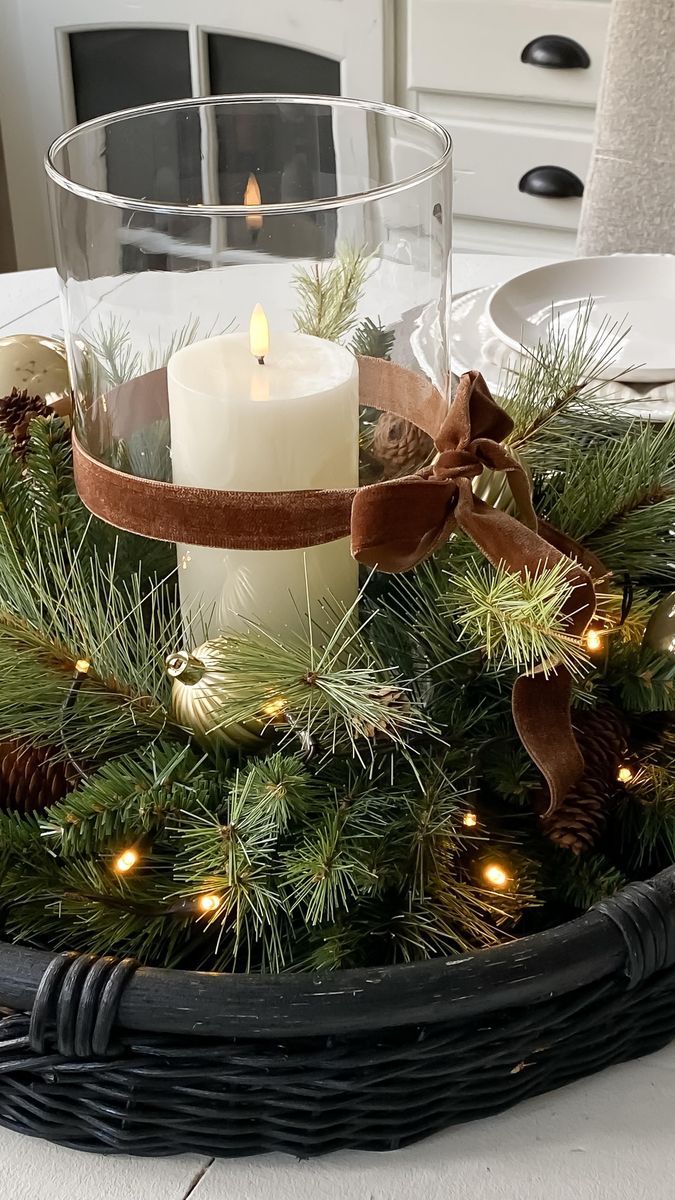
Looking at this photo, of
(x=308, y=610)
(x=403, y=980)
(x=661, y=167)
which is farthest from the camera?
(x=661, y=167)

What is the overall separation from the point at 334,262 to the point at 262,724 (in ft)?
0.59

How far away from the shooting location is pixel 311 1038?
389mm

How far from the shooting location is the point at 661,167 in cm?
127

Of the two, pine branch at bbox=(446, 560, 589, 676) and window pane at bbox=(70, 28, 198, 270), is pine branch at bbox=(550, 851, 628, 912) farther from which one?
window pane at bbox=(70, 28, 198, 270)

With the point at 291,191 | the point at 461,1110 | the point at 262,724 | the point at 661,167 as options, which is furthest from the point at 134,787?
the point at 661,167

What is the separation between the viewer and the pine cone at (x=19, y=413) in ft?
1.97

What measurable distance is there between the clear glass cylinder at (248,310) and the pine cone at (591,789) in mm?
113

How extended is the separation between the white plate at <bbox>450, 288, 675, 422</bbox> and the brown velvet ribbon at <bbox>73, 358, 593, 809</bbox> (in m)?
0.23

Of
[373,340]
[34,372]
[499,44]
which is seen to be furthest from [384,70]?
[373,340]

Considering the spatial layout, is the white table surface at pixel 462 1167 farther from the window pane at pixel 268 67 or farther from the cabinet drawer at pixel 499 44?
the window pane at pixel 268 67

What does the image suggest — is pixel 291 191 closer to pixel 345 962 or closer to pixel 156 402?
pixel 156 402

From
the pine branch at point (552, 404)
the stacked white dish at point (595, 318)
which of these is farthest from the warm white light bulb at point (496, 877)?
the stacked white dish at point (595, 318)

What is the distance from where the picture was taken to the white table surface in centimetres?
40

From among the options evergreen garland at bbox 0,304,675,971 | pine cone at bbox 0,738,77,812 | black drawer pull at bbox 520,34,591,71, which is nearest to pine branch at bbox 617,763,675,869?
evergreen garland at bbox 0,304,675,971
